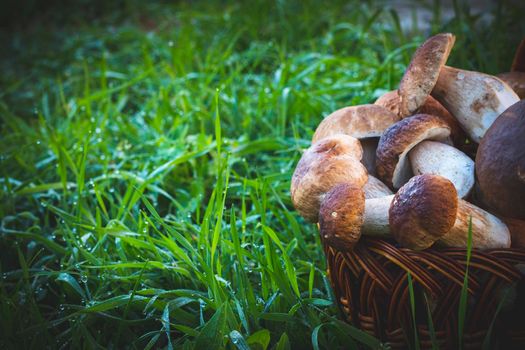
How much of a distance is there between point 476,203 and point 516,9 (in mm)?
2100

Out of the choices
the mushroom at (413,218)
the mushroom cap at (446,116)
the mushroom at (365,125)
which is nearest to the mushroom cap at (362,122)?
the mushroom at (365,125)

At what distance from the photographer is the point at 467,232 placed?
1.12 meters

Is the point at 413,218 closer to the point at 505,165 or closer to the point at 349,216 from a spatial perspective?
the point at 349,216

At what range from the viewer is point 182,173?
2291mm

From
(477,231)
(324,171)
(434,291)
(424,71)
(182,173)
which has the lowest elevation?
(182,173)

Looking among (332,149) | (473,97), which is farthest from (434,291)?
(473,97)

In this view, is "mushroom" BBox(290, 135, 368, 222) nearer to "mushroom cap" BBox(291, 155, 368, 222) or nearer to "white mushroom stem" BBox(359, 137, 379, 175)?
"mushroom cap" BBox(291, 155, 368, 222)

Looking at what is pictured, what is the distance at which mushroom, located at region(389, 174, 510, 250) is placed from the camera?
1.06 metres

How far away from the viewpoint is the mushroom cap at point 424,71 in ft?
4.55

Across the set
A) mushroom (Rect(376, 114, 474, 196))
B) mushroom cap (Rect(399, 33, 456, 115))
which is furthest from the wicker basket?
mushroom cap (Rect(399, 33, 456, 115))

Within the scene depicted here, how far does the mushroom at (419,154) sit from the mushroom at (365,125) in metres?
0.08

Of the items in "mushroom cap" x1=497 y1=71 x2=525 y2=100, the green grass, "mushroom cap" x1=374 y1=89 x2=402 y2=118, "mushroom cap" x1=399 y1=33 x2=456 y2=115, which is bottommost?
the green grass

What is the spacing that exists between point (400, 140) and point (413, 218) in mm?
287

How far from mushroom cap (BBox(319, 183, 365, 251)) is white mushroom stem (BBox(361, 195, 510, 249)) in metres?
0.04
